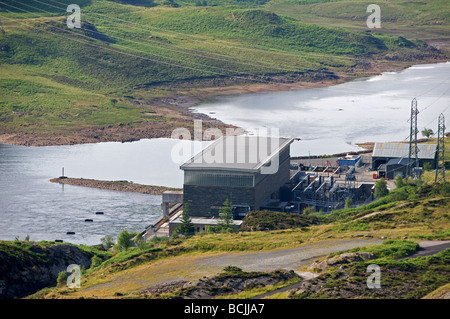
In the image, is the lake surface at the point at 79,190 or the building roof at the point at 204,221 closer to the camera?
the building roof at the point at 204,221

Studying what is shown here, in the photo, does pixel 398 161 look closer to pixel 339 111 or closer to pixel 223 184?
pixel 223 184

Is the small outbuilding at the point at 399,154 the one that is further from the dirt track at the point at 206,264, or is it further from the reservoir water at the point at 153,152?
the dirt track at the point at 206,264

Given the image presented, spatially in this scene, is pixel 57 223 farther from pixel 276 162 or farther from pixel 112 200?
pixel 276 162

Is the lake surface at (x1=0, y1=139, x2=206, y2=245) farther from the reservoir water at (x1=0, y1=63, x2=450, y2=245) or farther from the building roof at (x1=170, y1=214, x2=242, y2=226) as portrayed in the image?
the building roof at (x1=170, y1=214, x2=242, y2=226)

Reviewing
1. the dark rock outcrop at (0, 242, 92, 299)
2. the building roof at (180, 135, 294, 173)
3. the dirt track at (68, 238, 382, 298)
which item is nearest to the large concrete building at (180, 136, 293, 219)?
the building roof at (180, 135, 294, 173)

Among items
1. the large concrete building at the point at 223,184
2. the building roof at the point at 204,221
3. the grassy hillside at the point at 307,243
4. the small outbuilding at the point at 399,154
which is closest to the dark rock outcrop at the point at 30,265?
the grassy hillside at the point at 307,243
